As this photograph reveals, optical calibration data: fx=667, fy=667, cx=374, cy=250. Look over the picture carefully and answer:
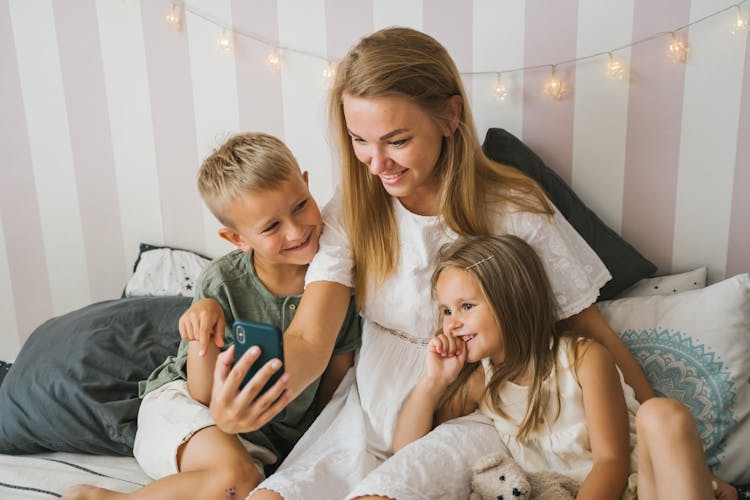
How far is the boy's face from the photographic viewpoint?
1.34 metres

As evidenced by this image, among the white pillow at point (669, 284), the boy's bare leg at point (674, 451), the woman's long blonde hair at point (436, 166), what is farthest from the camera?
the white pillow at point (669, 284)

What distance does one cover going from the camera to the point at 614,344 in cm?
136

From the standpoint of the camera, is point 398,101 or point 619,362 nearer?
point 398,101

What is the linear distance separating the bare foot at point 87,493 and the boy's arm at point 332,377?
46 centimetres

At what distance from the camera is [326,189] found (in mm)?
1892

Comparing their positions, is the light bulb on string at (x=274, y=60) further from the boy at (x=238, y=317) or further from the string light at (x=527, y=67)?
the boy at (x=238, y=317)

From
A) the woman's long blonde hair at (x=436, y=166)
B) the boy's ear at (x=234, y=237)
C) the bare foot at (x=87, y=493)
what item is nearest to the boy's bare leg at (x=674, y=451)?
the woman's long blonde hair at (x=436, y=166)

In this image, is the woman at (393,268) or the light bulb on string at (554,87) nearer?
the woman at (393,268)

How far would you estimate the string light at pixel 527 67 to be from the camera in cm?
149

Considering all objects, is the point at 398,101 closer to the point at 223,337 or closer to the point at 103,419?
the point at 223,337

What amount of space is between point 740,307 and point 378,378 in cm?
78

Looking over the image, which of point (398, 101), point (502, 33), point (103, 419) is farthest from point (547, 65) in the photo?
point (103, 419)

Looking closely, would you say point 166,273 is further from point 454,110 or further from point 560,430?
point 560,430

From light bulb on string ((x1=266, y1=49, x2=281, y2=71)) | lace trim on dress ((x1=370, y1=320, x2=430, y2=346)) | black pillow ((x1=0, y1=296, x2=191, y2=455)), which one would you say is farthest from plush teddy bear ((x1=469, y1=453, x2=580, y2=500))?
light bulb on string ((x1=266, y1=49, x2=281, y2=71))
